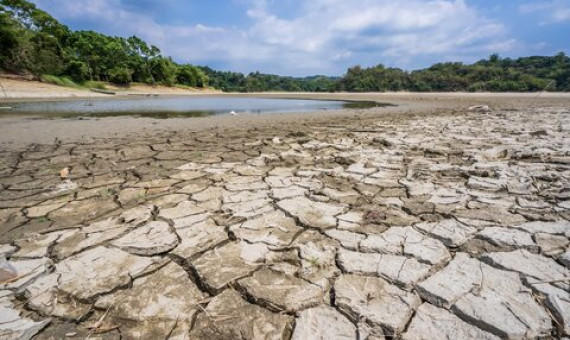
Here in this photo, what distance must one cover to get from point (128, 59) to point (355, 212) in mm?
43506

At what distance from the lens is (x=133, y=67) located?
36.2 metres

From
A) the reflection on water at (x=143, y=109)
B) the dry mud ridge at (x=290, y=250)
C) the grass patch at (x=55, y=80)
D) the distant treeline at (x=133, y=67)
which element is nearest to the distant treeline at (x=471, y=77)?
the distant treeline at (x=133, y=67)

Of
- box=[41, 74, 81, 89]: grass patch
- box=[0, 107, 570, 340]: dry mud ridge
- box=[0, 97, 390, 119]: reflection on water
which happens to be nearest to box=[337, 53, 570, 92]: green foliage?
box=[0, 97, 390, 119]: reflection on water

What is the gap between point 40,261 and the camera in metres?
1.34

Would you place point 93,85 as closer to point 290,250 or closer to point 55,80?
point 55,80

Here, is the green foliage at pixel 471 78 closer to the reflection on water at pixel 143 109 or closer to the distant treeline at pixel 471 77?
the distant treeline at pixel 471 77

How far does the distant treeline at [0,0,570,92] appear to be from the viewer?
77.3 ft

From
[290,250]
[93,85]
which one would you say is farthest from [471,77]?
[93,85]

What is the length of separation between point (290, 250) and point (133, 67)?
42847mm

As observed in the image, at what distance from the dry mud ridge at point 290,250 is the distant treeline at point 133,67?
2726 cm

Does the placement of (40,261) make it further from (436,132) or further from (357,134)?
(436,132)

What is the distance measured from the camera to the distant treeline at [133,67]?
23.5 meters

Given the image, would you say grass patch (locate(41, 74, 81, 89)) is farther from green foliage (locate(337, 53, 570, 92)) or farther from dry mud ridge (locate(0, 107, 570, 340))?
green foliage (locate(337, 53, 570, 92))

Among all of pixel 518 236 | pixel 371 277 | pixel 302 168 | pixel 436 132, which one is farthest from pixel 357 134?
pixel 371 277
